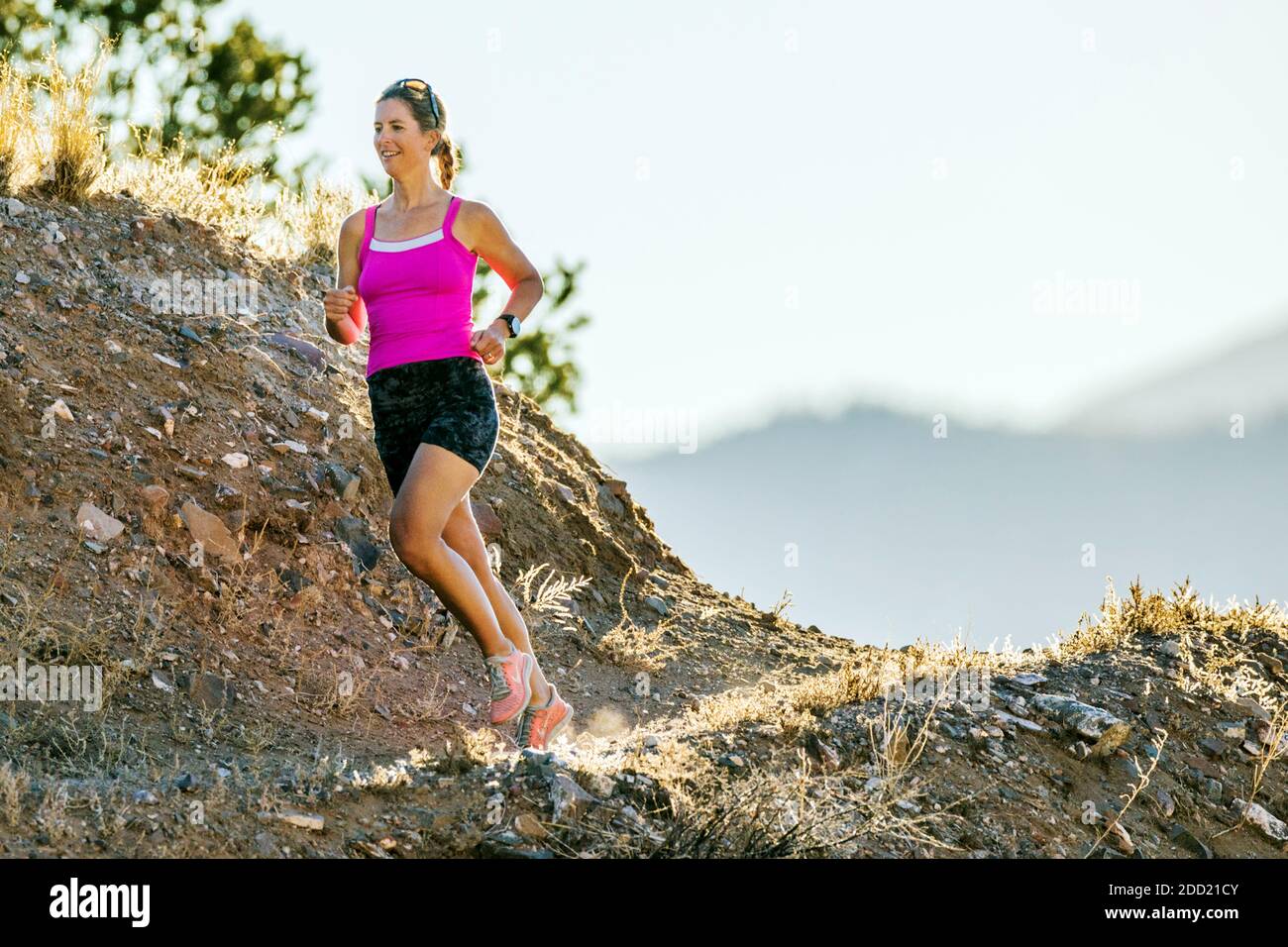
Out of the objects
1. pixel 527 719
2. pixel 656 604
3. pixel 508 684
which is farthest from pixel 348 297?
pixel 656 604

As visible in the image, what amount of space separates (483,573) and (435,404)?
0.63m

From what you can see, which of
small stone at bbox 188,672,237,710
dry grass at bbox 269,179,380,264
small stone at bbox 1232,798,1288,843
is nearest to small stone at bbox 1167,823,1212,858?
small stone at bbox 1232,798,1288,843

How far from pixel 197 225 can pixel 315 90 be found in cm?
1042

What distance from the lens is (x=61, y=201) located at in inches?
303

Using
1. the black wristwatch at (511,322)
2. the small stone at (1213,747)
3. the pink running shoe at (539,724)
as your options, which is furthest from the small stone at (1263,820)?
the black wristwatch at (511,322)

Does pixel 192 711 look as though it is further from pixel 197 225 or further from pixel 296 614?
pixel 197 225

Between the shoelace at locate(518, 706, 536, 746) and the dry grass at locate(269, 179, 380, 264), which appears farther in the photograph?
the dry grass at locate(269, 179, 380, 264)

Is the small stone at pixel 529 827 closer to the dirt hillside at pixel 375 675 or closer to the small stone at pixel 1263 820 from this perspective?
the dirt hillside at pixel 375 675

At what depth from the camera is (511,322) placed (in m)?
4.52

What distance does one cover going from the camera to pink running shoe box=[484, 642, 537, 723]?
465 centimetres

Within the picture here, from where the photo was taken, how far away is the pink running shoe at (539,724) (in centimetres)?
479

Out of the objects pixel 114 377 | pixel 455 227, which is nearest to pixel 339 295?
pixel 455 227

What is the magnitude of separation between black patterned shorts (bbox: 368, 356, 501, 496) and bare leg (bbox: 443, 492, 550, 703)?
0.24m

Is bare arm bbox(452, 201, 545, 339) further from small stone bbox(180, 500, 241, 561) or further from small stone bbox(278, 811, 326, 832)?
small stone bbox(180, 500, 241, 561)
